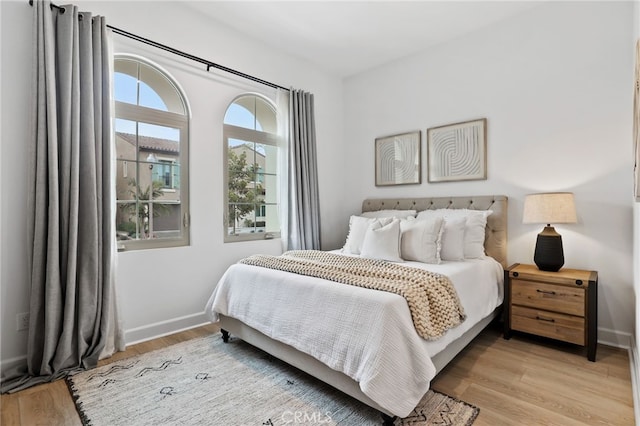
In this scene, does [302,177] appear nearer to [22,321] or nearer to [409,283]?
[409,283]

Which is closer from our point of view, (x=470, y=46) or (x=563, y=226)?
(x=563, y=226)

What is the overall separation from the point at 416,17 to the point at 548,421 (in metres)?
3.23

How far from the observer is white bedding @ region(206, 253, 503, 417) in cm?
152

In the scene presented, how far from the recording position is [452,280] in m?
2.12

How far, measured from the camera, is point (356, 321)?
166 centimetres

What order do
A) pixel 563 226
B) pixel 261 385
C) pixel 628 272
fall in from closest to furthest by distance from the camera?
pixel 261 385, pixel 628 272, pixel 563 226

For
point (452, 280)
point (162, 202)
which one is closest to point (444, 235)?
point (452, 280)

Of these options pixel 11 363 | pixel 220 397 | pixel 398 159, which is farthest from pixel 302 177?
pixel 11 363

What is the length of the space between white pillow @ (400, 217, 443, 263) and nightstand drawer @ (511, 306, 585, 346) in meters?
0.79

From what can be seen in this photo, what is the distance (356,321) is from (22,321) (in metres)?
2.21

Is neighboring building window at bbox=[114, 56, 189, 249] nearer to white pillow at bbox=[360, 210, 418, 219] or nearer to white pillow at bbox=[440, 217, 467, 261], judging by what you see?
white pillow at bbox=[360, 210, 418, 219]

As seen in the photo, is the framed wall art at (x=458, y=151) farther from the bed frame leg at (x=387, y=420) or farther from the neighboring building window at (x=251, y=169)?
the bed frame leg at (x=387, y=420)

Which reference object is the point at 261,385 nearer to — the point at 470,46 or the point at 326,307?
the point at 326,307
